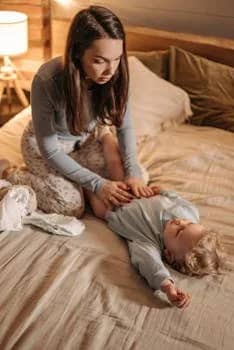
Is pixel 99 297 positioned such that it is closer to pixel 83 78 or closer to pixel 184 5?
pixel 83 78

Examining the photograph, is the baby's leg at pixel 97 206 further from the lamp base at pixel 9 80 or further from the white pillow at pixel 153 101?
the lamp base at pixel 9 80

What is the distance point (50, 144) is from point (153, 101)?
0.73 meters

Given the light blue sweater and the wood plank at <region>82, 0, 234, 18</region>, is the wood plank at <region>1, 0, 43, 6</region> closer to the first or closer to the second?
the wood plank at <region>82, 0, 234, 18</region>

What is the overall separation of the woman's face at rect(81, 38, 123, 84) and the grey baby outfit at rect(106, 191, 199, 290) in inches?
15.2

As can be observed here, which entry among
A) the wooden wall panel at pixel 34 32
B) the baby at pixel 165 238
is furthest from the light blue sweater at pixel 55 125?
the wooden wall panel at pixel 34 32

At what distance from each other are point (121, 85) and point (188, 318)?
0.76 m

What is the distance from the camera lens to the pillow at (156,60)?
2301 mm

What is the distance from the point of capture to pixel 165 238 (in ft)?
4.53

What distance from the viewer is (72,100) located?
153 centimetres

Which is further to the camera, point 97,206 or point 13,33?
point 13,33

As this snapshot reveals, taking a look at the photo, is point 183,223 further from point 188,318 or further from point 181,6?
point 181,6

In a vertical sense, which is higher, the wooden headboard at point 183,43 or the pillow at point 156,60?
the wooden headboard at point 183,43

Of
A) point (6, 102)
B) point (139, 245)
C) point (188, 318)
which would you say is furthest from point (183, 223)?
point (6, 102)

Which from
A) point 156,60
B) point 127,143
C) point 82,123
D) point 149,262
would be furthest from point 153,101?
point 149,262
